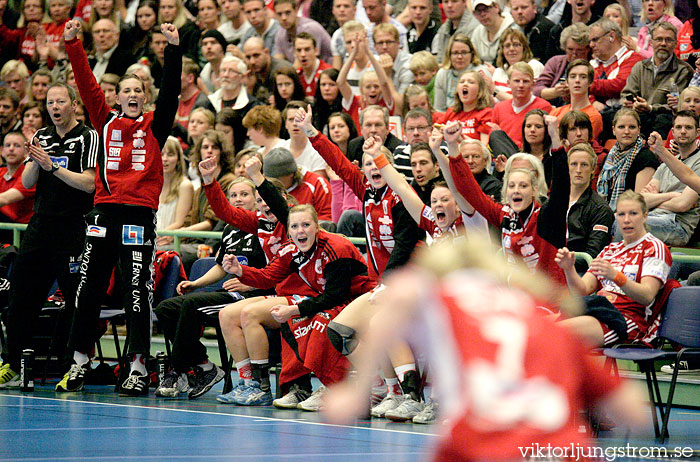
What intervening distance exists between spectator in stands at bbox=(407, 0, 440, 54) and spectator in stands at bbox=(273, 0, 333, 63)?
1067 millimetres

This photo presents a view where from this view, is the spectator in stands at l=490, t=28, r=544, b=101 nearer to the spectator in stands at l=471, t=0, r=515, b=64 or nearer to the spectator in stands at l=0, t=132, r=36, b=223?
the spectator in stands at l=471, t=0, r=515, b=64

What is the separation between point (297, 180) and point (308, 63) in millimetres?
3305

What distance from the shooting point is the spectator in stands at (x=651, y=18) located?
1063 cm

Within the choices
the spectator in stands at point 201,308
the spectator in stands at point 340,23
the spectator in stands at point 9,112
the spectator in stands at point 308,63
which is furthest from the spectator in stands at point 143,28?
the spectator in stands at point 201,308

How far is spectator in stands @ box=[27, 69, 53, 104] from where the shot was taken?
13828 mm

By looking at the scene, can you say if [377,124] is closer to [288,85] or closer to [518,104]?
[518,104]

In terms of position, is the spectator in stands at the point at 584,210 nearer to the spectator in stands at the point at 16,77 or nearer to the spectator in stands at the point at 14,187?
the spectator in stands at the point at 14,187

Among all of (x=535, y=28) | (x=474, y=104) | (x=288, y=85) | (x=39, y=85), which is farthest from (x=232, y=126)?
(x=39, y=85)

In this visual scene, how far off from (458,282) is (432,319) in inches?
5.3

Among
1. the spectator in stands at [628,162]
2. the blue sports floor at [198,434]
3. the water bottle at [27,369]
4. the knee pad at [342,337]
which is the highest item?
the spectator in stands at [628,162]

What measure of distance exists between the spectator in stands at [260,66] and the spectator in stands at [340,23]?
2.27 ft

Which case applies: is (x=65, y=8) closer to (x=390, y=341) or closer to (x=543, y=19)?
(x=543, y=19)

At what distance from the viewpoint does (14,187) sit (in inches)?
428

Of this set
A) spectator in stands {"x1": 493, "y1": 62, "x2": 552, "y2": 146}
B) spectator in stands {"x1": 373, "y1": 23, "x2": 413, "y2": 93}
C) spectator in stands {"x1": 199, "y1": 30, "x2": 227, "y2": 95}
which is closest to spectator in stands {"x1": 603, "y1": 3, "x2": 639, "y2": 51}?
spectator in stands {"x1": 493, "y1": 62, "x2": 552, "y2": 146}
